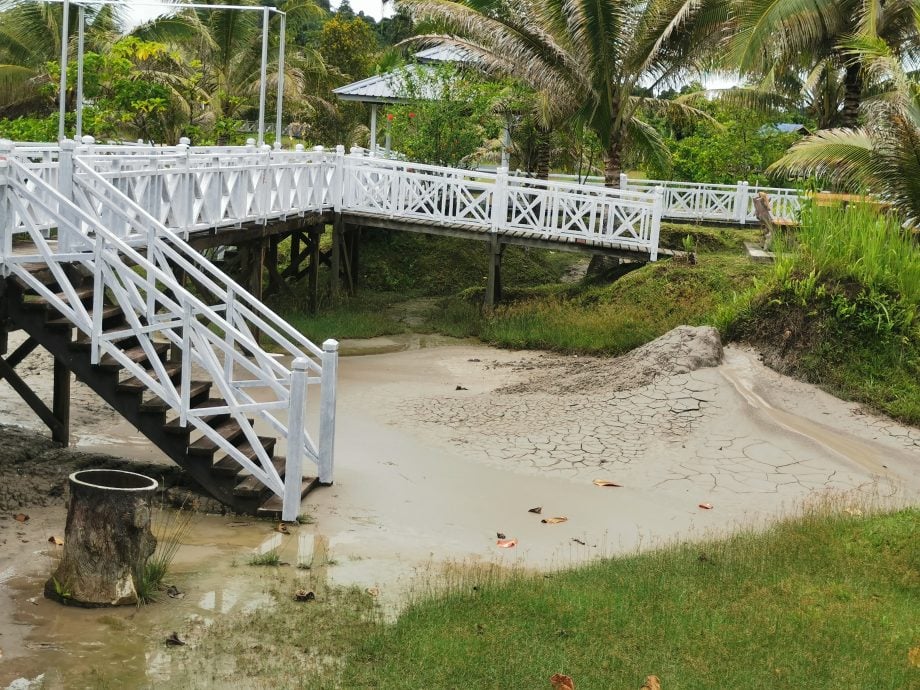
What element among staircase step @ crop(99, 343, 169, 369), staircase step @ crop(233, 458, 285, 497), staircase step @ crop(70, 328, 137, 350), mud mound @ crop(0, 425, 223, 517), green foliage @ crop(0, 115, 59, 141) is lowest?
mud mound @ crop(0, 425, 223, 517)

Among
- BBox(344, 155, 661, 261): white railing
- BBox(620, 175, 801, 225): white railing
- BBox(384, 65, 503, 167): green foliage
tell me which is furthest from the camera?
BBox(620, 175, 801, 225): white railing

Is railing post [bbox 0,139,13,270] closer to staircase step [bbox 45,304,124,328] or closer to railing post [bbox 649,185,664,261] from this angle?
staircase step [bbox 45,304,124,328]

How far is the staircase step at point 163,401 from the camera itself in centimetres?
1071

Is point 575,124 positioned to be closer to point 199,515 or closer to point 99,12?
point 99,12

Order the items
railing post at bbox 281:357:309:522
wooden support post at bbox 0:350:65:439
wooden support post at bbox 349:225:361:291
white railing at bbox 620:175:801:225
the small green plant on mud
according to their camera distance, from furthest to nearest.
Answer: white railing at bbox 620:175:801:225, wooden support post at bbox 349:225:361:291, wooden support post at bbox 0:350:65:439, railing post at bbox 281:357:309:522, the small green plant on mud

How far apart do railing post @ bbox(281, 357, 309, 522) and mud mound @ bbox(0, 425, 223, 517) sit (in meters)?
0.77

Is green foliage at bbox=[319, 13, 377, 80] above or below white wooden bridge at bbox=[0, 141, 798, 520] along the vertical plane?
above

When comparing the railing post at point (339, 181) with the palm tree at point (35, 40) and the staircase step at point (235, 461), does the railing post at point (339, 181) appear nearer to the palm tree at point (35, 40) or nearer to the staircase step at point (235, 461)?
the palm tree at point (35, 40)

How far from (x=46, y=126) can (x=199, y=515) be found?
56.8 feet

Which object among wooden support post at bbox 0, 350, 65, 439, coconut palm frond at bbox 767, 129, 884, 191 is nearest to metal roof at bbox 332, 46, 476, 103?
coconut palm frond at bbox 767, 129, 884, 191

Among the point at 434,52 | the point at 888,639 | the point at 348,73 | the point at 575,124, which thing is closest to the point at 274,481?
the point at 888,639

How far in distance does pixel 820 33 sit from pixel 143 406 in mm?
18535

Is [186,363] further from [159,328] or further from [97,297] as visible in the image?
[97,297]

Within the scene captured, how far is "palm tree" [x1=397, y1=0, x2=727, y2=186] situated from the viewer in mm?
22375
